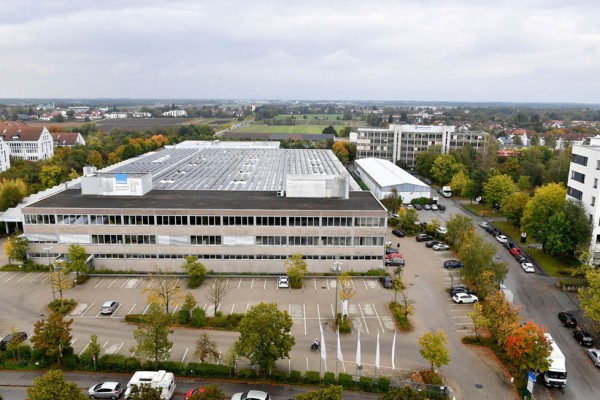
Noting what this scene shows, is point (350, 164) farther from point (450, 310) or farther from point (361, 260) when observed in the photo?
point (450, 310)

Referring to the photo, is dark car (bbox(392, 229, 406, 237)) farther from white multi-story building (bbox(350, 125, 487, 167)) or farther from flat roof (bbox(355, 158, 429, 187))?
white multi-story building (bbox(350, 125, 487, 167))

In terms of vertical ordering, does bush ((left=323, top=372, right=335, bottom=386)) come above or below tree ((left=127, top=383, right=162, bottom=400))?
below

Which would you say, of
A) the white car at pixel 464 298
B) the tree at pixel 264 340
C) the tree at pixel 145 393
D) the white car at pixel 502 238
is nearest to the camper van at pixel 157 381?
the tree at pixel 145 393

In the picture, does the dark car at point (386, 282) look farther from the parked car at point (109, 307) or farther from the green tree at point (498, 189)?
the green tree at point (498, 189)

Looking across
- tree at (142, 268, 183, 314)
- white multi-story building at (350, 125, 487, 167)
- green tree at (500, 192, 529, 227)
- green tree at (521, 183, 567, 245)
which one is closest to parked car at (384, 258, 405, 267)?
green tree at (521, 183, 567, 245)

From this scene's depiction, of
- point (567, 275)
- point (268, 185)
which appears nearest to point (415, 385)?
point (567, 275)
